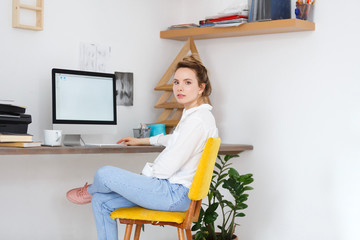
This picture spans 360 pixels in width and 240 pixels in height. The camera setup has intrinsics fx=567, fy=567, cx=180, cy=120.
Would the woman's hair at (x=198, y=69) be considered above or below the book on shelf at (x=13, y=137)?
above

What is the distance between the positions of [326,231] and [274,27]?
4.15 ft

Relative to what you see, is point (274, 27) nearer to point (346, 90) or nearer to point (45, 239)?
point (346, 90)

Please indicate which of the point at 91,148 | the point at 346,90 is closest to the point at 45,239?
the point at 91,148

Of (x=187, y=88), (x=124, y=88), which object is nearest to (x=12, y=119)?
(x=187, y=88)

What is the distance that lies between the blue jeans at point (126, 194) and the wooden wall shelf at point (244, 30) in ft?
4.30

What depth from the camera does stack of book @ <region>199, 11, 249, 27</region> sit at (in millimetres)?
3504

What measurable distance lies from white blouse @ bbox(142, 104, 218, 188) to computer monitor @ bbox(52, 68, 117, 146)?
66cm

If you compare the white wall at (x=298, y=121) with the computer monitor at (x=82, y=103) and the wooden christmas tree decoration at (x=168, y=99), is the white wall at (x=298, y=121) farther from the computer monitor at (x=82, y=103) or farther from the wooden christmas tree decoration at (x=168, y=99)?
the computer monitor at (x=82, y=103)

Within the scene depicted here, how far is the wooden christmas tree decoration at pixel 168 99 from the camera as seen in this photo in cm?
372

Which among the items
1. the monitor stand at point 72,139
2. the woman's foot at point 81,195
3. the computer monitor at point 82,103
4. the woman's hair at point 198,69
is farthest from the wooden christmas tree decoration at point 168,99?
the woman's foot at point 81,195

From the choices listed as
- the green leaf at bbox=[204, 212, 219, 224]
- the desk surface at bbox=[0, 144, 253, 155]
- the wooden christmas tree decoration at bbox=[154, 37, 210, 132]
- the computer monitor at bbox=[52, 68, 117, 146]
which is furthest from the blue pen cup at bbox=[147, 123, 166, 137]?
the green leaf at bbox=[204, 212, 219, 224]

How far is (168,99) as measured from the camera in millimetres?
3910

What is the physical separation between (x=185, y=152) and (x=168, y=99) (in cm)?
137

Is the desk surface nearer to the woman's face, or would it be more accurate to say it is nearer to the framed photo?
the woman's face
